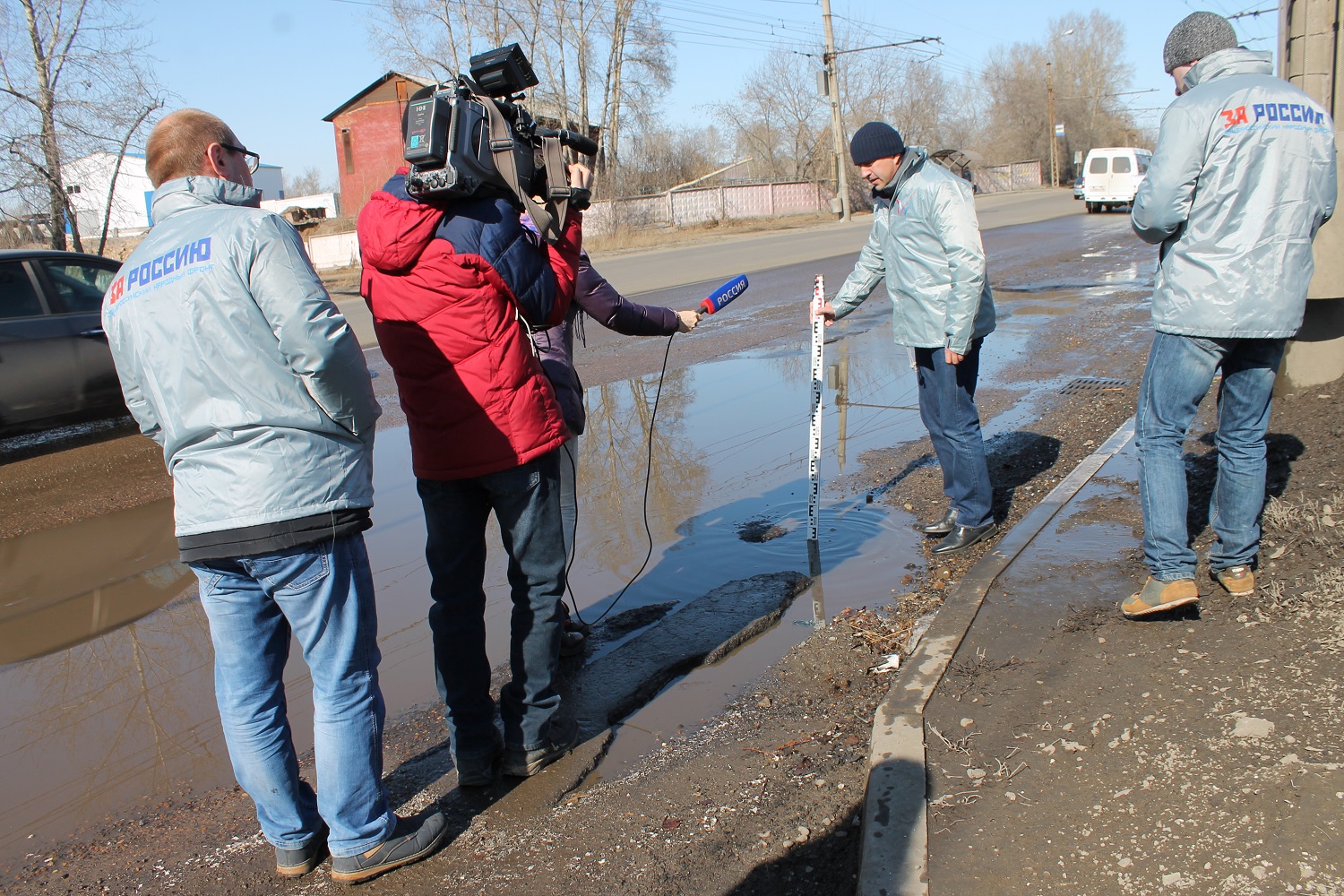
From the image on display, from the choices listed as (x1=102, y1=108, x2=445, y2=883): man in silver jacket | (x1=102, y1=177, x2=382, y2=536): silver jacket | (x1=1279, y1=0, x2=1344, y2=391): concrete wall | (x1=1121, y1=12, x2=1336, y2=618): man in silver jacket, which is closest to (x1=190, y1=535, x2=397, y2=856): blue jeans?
(x1=102, y1=108, x2=445, y2=883): man in silver jacket

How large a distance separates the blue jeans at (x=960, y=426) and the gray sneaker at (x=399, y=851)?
124 inches

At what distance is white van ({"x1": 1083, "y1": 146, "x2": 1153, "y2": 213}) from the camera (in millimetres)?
32406

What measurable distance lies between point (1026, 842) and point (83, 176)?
2101 centimetres

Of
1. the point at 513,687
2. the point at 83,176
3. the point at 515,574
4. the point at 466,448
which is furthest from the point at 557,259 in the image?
the point at 83,176

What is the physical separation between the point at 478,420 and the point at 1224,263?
2634 mm

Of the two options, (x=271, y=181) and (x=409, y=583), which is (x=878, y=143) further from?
(x=271, y=181)

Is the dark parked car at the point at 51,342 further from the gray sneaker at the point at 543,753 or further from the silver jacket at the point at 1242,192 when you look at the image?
the silver jacket at the point at 1242,192

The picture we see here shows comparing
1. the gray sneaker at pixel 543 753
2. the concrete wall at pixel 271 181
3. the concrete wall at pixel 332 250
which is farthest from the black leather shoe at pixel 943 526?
the concrete wall at pixel 271 181

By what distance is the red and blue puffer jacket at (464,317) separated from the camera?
2854 mm

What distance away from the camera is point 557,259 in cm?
307

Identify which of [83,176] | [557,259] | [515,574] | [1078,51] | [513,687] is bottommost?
[513,687]

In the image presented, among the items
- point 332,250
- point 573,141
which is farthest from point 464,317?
point 332,250

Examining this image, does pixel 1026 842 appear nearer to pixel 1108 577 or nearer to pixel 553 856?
pixel 553 856

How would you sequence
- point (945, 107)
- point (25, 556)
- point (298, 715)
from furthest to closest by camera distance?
point (945, 107) < point (25, 556) < point (298, 715)
